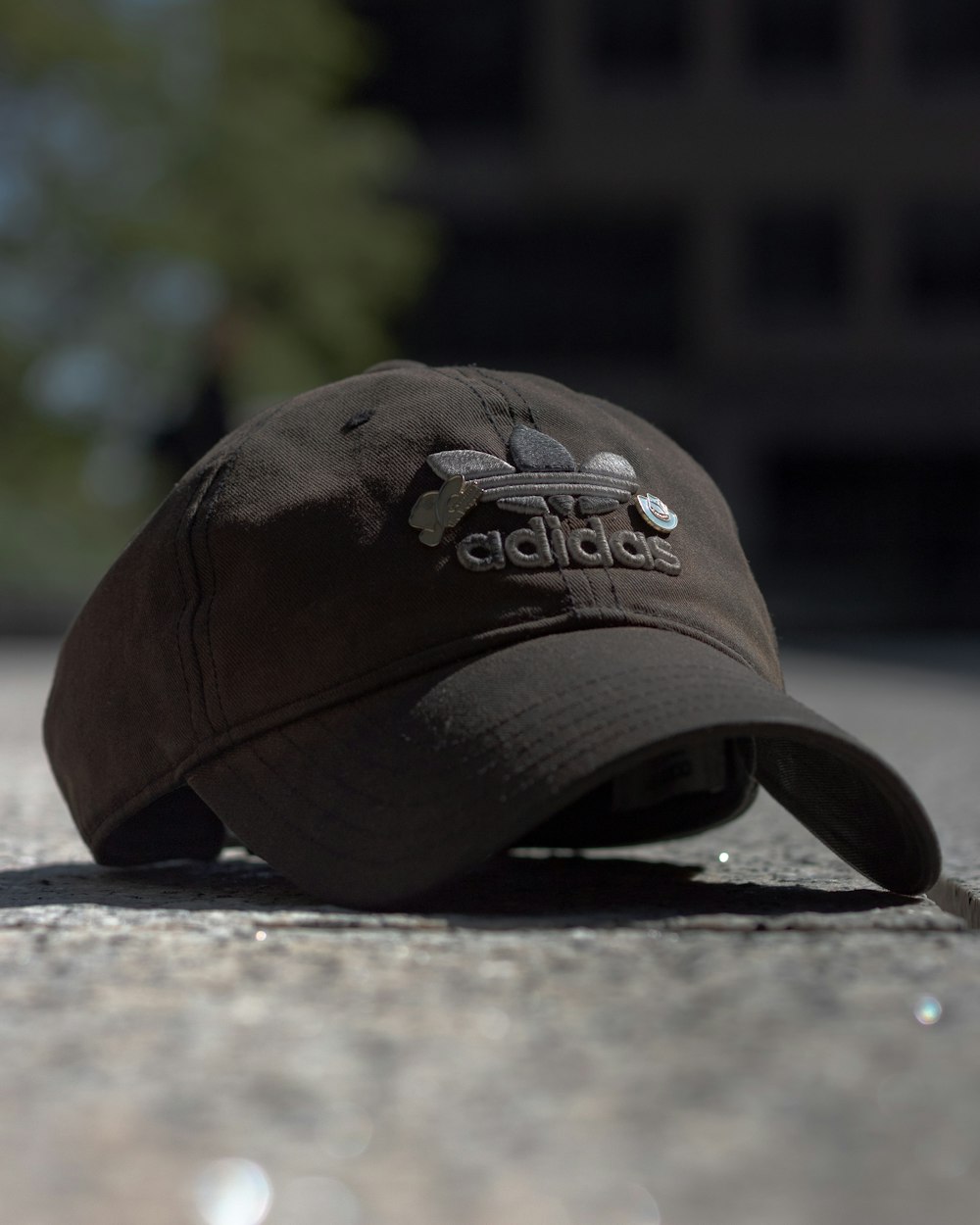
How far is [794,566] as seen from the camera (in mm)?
17094

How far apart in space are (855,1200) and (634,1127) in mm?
136

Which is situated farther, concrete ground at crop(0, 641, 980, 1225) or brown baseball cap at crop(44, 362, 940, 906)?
brown baseball cap at crop(44, 362, 940, 906)

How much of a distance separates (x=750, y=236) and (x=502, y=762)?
16.8 metres

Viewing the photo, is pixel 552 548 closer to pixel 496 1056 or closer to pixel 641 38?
pixel 496 1056

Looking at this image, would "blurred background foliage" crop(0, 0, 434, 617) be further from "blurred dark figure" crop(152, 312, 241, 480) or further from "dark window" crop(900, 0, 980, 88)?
"dark window" crop(900, 0, 980, 88)

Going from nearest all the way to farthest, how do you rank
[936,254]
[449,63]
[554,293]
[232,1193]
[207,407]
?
1. [232,1193]
2. [207,407]
3. [936,254]
4. [449,63]
5. [554,293]

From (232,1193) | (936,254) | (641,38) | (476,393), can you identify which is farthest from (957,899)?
(936,254)

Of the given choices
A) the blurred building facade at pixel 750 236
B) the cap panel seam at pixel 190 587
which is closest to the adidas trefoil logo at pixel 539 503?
the cap panel seam at pixel 190 587

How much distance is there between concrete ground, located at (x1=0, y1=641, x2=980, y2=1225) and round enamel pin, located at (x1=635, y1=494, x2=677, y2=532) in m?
0.37

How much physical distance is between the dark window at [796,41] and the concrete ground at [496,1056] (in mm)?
16564

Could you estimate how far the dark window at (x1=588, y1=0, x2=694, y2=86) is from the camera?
16.7m

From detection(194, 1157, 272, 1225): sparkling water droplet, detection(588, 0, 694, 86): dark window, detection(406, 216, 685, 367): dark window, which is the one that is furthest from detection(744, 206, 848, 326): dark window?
detection(194, 1157, 272, 1225): sparkling water droplet

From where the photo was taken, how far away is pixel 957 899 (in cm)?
160

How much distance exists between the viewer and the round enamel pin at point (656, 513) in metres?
1.57
